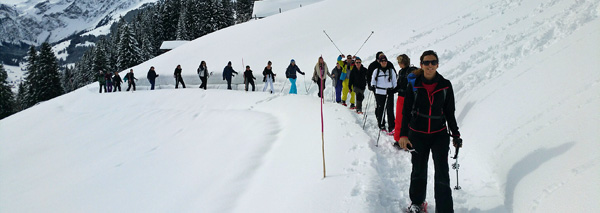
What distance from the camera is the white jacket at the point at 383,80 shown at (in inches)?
279

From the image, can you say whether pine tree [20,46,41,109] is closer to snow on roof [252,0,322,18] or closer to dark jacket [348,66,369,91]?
snow on roof [252,0,322,18]

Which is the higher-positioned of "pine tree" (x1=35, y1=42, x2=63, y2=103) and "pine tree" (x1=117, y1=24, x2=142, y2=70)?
"pine tree" (x1=117, y1=24, x2=142, y2=70)

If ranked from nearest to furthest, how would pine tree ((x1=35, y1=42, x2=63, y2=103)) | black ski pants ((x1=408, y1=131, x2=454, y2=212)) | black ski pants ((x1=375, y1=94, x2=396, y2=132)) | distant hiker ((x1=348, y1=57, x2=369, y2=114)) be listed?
black ski pants ((x1=408, y1=131, x2=454, y2=212)), black ski pants ((x1=375, y1=94, x2=396, y2=132)), distant hiker ((x1=348, y1=57, x2=369, y2=114)), pine tree ((x1=35, y1=42, x2=63, y2=103))

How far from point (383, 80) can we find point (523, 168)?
3552mm

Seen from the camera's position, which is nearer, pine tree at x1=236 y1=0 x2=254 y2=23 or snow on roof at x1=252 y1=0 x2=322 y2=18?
snow on roof at x1=252 y1=0 x2=322 y2=18

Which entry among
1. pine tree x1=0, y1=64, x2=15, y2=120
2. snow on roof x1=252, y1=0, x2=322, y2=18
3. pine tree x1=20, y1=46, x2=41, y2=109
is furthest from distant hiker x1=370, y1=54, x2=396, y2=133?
pine tree x1=20, y1=46, x2=41, y2=109

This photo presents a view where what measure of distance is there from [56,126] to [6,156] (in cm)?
334

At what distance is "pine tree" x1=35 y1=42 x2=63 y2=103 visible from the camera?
4406 cm

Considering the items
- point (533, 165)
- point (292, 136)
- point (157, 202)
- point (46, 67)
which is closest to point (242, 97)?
point (292, 136)

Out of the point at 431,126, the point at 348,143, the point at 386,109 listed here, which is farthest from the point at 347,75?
the point at 431,126

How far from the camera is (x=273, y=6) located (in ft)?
165

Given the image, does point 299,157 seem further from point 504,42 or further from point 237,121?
point 504,42

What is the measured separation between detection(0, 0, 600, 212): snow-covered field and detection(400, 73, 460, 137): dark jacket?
1.14 metres

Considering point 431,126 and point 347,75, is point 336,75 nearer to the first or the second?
point 347,75
